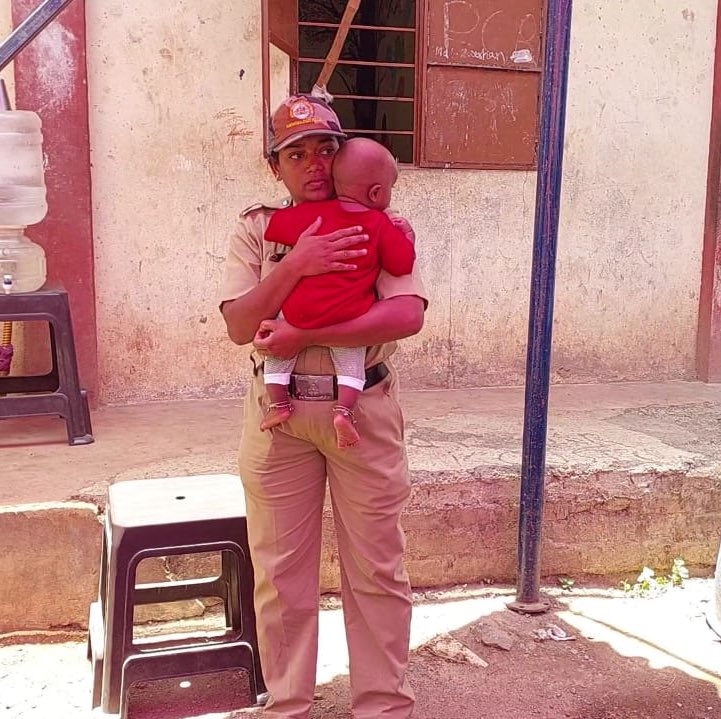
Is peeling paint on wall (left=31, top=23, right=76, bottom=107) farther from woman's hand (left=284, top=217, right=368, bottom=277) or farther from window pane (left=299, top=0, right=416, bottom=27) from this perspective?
woman's hand (left=284, top=217, right=368, bottom=277)

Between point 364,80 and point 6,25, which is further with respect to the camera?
point 364,80

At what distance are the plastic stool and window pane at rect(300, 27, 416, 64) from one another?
386cm

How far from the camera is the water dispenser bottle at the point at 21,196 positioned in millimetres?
4289

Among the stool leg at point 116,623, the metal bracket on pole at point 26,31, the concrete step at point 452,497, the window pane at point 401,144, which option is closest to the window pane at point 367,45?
the window pane at point 401,144

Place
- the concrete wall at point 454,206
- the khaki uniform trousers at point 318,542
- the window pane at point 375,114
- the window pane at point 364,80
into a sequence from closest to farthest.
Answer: the khaki uniform trousers at point 318,542 → the concrete wall at point 454,206 → the window pane at point 364,80 → the window pane at point 375,114

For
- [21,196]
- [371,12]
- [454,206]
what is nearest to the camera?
[21,196]

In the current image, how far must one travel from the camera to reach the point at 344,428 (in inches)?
87.6

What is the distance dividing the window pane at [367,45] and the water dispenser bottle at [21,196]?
2.54 metres

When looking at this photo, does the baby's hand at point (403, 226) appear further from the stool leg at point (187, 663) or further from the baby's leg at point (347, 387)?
the stool leg at point (187, 663)

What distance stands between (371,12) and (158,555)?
5144 millimetres

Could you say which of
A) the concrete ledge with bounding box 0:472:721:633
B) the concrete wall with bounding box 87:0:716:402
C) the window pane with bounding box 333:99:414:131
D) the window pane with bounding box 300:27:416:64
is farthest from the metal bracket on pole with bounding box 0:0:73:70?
the window pane with bounding box 333:99:414:131

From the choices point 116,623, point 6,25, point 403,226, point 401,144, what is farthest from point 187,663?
point 401,144

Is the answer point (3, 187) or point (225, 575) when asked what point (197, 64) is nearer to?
point (3, 187)

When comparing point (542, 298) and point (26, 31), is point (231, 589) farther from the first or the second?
point (26, 31)
